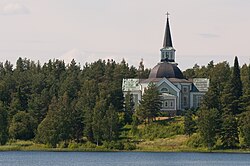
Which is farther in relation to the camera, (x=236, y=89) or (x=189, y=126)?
(x=236, y=89)

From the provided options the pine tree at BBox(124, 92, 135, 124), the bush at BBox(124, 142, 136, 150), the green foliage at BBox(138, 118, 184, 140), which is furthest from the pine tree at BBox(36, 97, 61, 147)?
the pine tree at BBox(124, 92, 135, 124)

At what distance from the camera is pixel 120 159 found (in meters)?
103

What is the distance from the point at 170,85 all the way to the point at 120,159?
150 ft

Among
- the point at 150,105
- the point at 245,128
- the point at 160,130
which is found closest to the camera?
the point at 245,128

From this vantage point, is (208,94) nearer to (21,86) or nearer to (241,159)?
(241,159)

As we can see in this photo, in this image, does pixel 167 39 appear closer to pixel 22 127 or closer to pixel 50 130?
pixel 22 127

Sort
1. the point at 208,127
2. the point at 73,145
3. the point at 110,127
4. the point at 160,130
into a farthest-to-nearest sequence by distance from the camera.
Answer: the point at 160,130 < the point at 73,145 < the point at 110,127 < the point at 208,127

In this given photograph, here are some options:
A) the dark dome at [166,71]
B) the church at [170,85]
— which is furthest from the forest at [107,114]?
the dark dome at [166,71]

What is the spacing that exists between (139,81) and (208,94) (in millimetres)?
25329

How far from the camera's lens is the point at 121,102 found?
142 meters

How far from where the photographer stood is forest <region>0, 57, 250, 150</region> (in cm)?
11850

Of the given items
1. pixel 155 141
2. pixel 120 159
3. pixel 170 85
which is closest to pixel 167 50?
pixel 170 85

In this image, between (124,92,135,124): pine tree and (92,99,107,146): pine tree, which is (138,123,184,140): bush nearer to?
(124,92,135,124): pine tree

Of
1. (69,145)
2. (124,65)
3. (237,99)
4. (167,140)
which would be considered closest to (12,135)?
(69,145)
